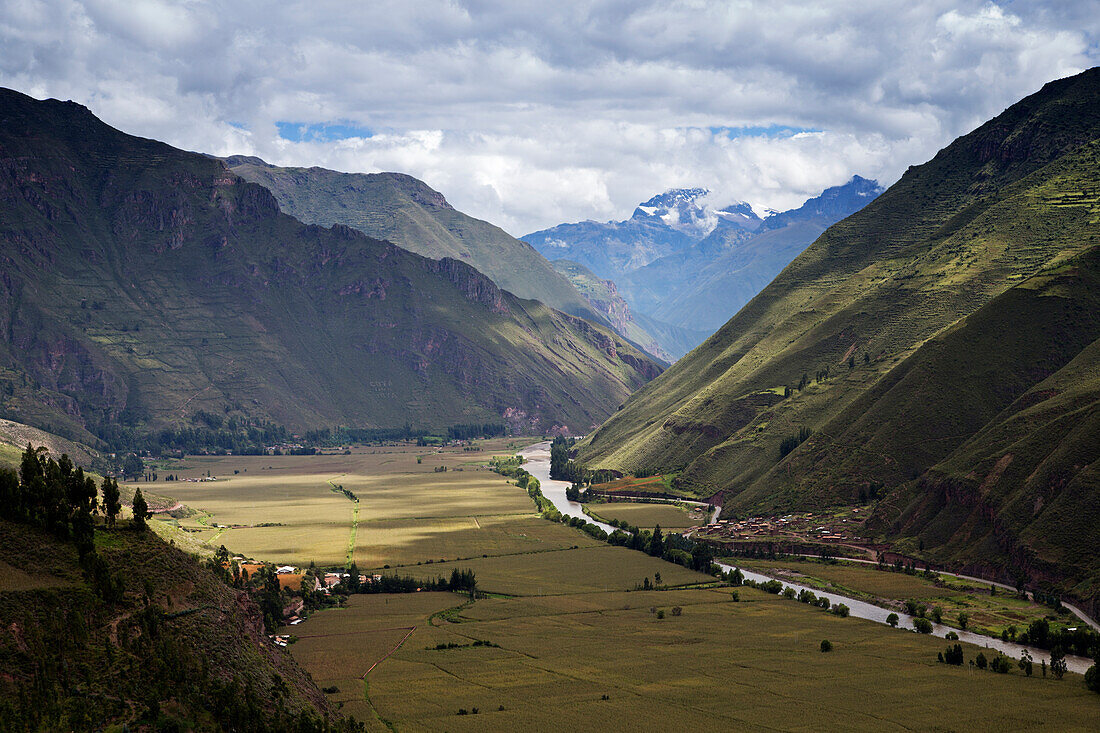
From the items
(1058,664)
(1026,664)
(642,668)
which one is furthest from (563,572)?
(1058,664)

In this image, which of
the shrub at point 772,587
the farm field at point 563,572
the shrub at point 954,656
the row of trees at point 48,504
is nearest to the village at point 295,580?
the farm field at point 563,572

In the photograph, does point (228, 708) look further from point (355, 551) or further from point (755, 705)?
point (355, 551)

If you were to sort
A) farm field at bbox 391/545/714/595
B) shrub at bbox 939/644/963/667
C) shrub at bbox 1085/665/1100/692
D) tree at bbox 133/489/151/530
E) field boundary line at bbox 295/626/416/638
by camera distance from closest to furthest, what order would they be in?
tree at bbox 133/489/151/530 < shrub at bbox 1085/665/1100/692 < shrub at bbox 939/644/963/667 < field boundary line at bbox 295/626/416/638 < farm field at bbox 391/545/714/595

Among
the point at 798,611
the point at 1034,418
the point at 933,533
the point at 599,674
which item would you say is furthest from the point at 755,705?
the point at 1034,418

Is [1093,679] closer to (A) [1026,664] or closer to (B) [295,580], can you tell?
(A) [1026,664]

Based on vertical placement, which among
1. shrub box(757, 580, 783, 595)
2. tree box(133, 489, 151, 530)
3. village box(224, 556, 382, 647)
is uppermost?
tree box(133, 489, 151, 530)

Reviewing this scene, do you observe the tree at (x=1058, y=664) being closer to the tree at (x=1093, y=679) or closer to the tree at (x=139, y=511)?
the tree at (x=1093, y=679)

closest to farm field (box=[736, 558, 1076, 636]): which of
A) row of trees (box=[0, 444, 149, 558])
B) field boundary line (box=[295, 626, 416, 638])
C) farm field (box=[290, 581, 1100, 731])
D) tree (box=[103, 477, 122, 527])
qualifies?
farm field (box=[290, 581, 1100, 731])

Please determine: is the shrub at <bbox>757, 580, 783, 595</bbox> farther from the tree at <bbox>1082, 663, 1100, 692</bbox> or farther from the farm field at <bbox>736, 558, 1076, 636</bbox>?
the tree at <bbox>1082, 663, 1100, 692</bbox>
